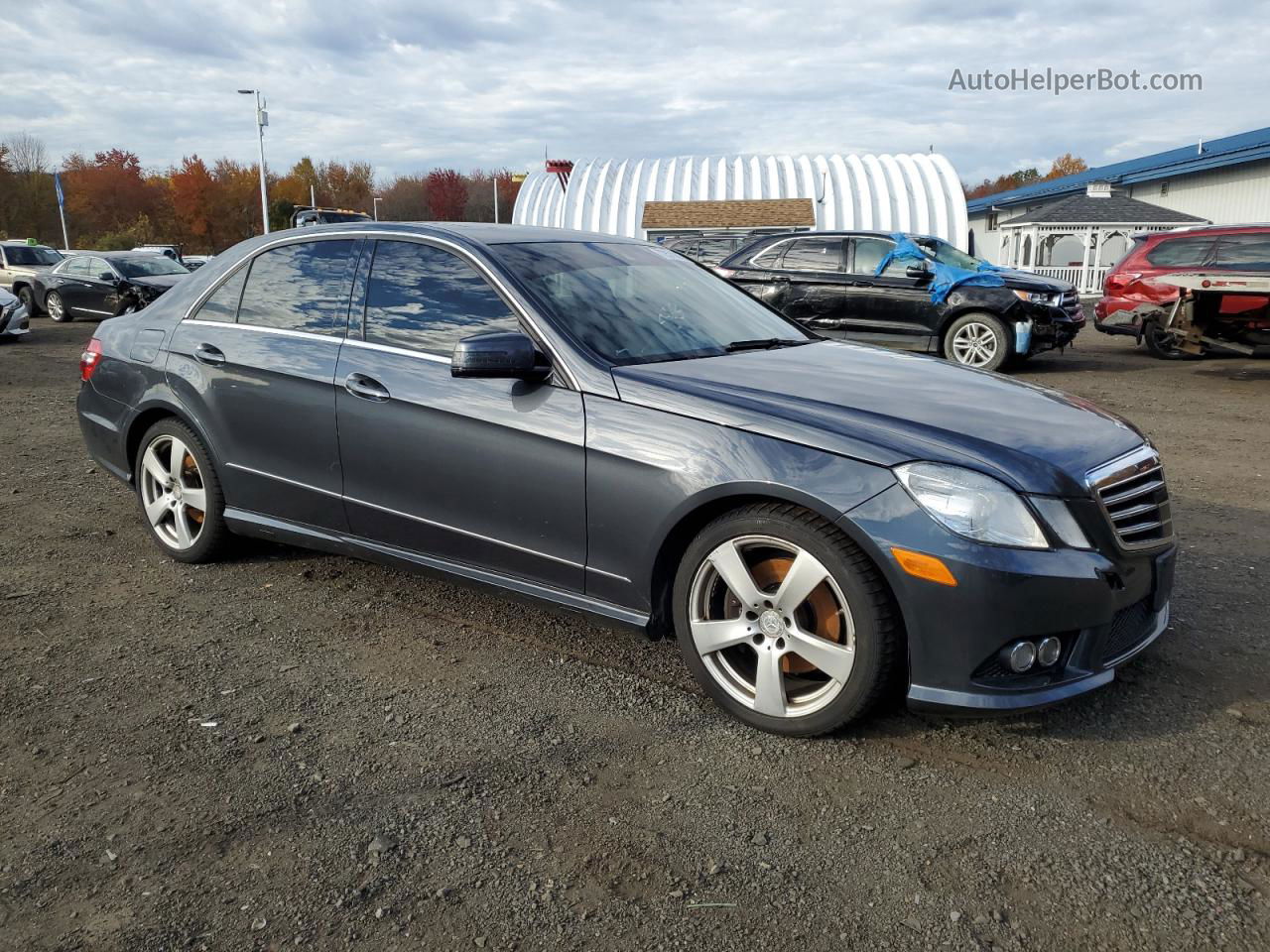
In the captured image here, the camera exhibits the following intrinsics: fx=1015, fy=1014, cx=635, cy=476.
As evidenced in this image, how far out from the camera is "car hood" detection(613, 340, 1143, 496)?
295 cm

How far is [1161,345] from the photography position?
13.9 meters

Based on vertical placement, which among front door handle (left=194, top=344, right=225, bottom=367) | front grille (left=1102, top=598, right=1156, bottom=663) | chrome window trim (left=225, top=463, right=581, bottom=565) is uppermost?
front door handle (left=194, top=344, right=225, bottom=367)

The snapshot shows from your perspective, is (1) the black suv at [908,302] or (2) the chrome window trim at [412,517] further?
(1) the black suv at [908,302]

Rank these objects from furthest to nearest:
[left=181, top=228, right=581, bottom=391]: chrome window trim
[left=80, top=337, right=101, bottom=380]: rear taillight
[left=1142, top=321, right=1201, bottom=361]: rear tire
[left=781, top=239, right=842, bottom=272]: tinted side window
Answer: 1. [left=1142, top=321, right=1201, bottom=361]: rear tire
2. [left=781, top=239, right=842, bottom=272]: tinted side window
3. [left=80, top=337, right=101, bottom=380]: rear taillight
4. [left=181, top=228, right=581, bottom=391]: chrome window trim

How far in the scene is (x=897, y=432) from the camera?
118 inches

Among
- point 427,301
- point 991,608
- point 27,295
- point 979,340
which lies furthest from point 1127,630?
point 27,295

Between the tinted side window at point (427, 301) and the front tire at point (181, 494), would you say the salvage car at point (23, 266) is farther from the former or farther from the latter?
the tinted side window at point (427, 301)

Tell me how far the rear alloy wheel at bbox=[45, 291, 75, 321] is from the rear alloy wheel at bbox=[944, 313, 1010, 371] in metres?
17.3

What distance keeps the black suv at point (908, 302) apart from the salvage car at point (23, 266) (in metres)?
16.6

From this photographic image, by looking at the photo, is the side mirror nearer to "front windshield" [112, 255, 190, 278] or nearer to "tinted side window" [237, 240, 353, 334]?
"tinted side window" [237, 240, 353, 334]

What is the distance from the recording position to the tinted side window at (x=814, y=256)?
12688mm

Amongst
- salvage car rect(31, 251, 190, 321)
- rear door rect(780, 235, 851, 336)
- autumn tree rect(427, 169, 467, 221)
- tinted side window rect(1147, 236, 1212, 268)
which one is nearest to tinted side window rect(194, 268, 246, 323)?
rear door rect(780, 235, 851, 336)

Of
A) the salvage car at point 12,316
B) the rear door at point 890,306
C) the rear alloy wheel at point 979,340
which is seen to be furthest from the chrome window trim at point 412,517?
the salvage car at point 12,316

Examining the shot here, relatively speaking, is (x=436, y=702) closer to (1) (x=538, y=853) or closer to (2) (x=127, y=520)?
(1) (x=538, y=853)
